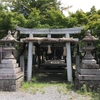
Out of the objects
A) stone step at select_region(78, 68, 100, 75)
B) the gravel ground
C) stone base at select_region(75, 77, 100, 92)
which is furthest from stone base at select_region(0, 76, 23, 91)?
stone step at select_region(78, 68, 100, 75)

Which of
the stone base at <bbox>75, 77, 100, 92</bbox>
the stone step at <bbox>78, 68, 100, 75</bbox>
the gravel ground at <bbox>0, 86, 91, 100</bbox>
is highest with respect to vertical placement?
the stone step at <bbox>78, 68, 100, 75</bbox>

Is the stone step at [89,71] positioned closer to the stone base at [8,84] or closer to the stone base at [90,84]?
the stone base at [90,84]

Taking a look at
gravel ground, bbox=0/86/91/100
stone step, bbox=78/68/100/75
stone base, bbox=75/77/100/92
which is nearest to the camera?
gravel ground, bbox=0/86/91/100

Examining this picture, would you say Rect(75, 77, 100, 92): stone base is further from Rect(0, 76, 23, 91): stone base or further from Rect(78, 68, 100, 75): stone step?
Rect(0, 76, 23, 91): stone base

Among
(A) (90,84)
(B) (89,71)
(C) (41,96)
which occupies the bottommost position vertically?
(C) (41,96)

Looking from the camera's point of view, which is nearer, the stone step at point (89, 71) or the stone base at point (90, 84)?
the stone base at point (90, 84)

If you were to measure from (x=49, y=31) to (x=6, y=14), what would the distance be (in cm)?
283

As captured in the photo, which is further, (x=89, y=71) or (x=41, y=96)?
(x=89, y=71)

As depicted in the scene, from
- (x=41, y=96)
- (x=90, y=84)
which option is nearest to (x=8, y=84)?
(x=41, y=96)

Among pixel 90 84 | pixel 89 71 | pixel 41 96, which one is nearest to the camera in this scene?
pixel 41 96

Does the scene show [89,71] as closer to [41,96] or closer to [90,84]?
[90,84]

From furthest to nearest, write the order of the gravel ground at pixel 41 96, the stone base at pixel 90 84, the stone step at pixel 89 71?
the stone step at pixel 89 71, the stone base at pixel 90 84, the gravel ground at pixel 41 96

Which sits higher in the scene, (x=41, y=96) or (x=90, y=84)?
(x=90, y=84)

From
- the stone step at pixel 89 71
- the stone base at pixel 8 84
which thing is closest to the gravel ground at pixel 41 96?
the stone base at pixel 8 84
